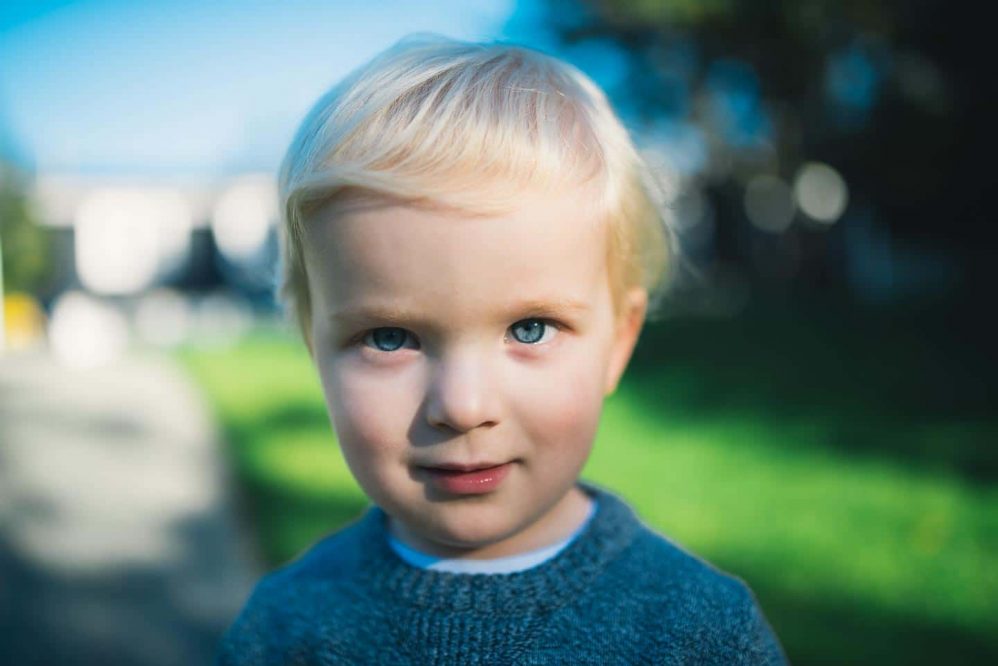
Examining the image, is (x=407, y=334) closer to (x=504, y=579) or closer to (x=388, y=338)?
(x=388, y=338)

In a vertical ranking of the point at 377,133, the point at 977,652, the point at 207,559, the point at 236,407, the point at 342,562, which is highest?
the point at 377,133

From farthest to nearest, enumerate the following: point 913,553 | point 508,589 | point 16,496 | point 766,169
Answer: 1. point 766,169
2. point 16,496
3. point 913,553
4. point 508,589

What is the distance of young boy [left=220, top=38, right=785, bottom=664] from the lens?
1203 millimetres

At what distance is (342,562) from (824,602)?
242 centimetres

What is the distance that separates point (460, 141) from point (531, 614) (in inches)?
27.3

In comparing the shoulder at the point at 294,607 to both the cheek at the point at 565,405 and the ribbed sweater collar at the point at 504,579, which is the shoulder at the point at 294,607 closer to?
the ribbed sweater collar at the point at 504,579

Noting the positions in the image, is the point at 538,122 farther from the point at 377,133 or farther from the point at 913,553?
the point at 913,553

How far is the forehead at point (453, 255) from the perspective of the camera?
1.19 meters

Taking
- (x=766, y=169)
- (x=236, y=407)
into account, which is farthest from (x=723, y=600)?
(x=766, y=169)

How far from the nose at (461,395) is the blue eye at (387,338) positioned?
6 centimetres

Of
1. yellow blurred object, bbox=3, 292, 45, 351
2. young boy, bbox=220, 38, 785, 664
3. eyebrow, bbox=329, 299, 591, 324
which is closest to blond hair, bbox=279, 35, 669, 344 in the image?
young boy, bbox=220, 38, 785, 664

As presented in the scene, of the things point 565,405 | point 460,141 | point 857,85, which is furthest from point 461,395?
point 857,85

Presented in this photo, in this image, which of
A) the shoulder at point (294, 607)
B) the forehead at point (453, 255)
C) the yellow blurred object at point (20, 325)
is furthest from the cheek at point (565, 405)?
the yellow blurred object at point (20, 325)

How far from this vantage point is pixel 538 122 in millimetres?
1278
